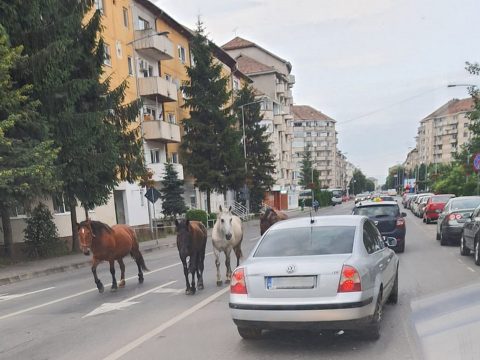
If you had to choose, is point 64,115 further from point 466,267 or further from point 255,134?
point 255,134

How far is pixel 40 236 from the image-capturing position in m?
20.4

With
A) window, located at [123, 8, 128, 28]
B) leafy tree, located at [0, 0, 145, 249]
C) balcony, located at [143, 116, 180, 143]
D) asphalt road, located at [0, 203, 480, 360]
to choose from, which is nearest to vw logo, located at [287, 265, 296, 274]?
asphalt road, located at [0, 203, 480, 360]

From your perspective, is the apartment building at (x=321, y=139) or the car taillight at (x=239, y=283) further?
the apartment building at (x=321, y=139)

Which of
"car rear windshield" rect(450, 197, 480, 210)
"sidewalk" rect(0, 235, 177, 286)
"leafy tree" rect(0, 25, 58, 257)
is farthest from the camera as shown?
"car rear windshield" rect(450, 197, 480, 210)

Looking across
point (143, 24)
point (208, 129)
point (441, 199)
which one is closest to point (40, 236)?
point (208, 129)

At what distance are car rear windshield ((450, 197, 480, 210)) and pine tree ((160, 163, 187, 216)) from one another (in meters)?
21.8

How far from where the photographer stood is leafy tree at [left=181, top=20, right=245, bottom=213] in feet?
132

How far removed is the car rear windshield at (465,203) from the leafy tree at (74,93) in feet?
46.4

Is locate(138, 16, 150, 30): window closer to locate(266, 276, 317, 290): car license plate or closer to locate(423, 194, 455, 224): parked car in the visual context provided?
locate(423, 194, 455, 224): parked car

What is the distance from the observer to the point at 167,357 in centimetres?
546

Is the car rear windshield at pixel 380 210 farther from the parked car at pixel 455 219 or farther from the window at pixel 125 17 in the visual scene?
the window at pixel 125 17

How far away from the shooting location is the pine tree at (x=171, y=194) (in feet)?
114

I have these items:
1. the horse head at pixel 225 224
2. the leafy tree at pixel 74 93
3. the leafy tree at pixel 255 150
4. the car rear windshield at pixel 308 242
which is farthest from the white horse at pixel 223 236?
the leafy tree at pixel 255 150

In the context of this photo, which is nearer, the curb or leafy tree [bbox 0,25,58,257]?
the curb
